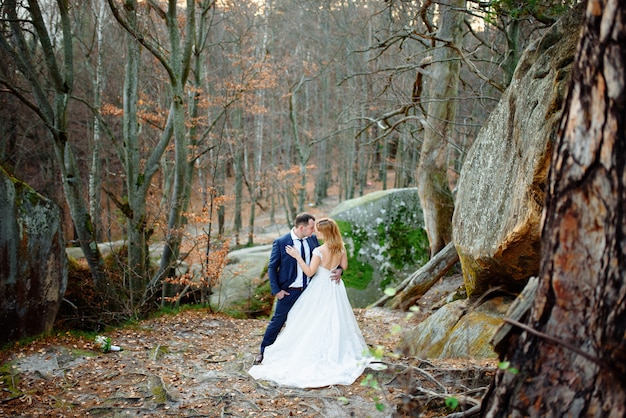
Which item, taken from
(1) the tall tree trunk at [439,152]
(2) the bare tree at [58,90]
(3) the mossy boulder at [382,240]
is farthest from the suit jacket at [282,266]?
(3) the mossy boulder at [382,240]

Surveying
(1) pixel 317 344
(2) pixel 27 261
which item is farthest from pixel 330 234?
(2) pixel 27 261

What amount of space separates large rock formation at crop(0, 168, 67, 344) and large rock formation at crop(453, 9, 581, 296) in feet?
18.2

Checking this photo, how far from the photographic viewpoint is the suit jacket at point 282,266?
6.08 m

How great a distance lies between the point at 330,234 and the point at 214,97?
12697mm

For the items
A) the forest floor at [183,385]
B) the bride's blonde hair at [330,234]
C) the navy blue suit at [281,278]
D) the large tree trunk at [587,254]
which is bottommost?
the forest floor at [183,385]

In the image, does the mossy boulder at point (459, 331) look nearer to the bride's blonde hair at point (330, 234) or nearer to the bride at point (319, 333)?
the bride at point (319, 333)

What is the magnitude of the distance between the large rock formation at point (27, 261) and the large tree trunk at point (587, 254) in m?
6.15

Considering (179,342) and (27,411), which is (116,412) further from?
(179,342)

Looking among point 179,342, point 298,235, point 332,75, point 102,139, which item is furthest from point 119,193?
point 298,235

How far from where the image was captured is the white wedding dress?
5387mm

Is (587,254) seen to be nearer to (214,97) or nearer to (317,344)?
(317,344)

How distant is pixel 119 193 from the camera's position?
2625 cm

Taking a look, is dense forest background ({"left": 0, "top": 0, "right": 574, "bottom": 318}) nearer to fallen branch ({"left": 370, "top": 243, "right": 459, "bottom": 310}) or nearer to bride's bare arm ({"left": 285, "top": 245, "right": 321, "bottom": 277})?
fallen branch ({"left": 370, "top": 243, "right": 459, "bottom": 310})

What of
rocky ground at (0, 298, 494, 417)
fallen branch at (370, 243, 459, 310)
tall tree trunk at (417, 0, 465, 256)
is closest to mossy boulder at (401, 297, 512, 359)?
rocky ground at (0, 298, 494, 417)
